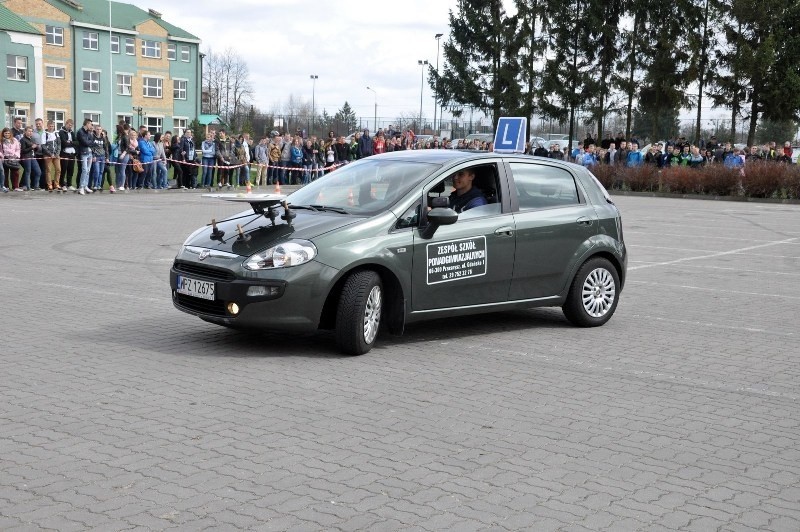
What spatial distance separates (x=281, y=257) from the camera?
307 inches

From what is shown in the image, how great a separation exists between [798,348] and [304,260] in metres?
4.59

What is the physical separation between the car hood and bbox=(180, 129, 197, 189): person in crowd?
23.8 metres

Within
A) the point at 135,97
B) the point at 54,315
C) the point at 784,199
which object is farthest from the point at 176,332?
the point at 135,97

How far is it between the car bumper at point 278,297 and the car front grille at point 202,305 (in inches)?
A: 1.6

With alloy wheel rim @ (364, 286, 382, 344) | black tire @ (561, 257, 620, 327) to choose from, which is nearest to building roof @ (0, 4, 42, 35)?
black tire @ (561, 257, 620, 327)

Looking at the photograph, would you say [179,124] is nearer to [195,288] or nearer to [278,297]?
[195,288]

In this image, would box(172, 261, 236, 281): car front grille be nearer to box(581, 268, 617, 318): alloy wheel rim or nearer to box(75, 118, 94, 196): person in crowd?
box(581, 268, 617, 318): alloy wheel rim

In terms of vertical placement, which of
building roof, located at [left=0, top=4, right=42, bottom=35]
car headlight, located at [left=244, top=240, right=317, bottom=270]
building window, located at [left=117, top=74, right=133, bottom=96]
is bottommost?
car headlight, located at [left=244, top=240, right=317, bottom=270]

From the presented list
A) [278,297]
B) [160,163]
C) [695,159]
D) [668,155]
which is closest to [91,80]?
[160,163]

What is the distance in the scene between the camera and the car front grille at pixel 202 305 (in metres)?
7.93

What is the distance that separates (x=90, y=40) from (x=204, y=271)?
83.4 m

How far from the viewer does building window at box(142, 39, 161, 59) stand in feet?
297

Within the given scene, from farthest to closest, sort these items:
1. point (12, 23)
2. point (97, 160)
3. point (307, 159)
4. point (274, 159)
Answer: point (12, 23) → point (307, 159) → point (274, 159) → point (97, 160)

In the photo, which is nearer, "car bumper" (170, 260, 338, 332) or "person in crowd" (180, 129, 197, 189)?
"car bumper" (170, 260, 338, 332)
